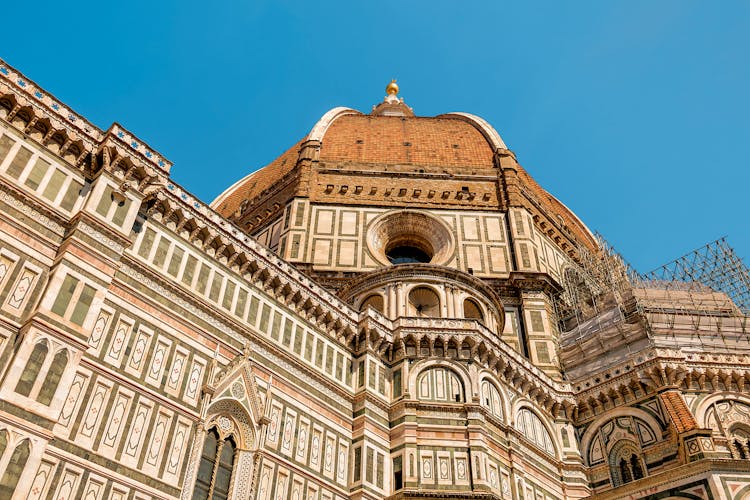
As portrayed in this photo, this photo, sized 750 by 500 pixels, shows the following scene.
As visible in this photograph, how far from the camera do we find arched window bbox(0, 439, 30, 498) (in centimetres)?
1215

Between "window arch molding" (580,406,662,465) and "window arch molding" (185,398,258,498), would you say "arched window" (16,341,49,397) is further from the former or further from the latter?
"window arch molding" (580,406,662,465)

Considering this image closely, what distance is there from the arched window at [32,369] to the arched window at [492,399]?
13.7 meters

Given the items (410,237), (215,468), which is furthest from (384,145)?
(215,468)

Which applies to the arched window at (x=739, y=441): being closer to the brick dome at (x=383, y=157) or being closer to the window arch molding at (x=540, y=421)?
the window arch molding at (x=540, y=421)

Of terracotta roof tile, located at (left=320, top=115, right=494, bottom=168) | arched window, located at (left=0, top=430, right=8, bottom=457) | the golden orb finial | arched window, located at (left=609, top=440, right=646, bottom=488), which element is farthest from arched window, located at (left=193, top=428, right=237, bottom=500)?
the golden orb finial

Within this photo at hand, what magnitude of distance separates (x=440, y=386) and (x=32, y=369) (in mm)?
12794

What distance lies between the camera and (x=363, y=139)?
3981 cm

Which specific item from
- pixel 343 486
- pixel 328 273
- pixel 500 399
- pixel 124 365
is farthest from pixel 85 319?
pixel 328 273

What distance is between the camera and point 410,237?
34250 mm

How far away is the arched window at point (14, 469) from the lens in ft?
39.9

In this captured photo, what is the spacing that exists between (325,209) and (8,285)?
20555mm

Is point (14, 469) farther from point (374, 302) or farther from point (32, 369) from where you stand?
point (374, 302)

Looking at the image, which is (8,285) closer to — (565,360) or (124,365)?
(124,365)

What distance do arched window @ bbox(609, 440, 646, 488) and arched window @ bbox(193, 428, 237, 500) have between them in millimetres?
14081
